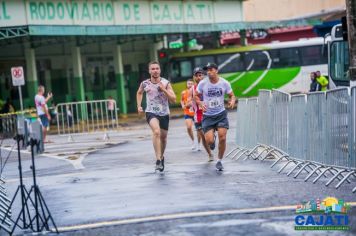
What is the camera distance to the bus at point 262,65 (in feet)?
133

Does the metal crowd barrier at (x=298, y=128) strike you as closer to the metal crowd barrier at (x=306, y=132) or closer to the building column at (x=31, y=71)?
the metal crowd barrier at (x=306, y=132)

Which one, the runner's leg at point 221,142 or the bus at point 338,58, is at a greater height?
the bus at point 338,58

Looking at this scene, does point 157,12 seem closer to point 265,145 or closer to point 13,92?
point 13,92

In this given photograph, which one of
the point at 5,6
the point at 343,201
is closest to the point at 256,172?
the point at 343,201

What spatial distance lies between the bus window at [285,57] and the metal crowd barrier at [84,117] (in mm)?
14913

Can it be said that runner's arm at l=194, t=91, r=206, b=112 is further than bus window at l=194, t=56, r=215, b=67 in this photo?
No

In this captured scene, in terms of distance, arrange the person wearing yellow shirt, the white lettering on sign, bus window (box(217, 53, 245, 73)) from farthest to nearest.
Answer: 1. bus window (box(217, 53, 245, 73))
2. the white lettering on sign
3. the person wearing yellow shirt

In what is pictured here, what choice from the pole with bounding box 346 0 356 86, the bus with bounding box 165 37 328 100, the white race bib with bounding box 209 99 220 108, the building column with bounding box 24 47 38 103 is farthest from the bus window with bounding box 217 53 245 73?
the white race bib with bounding box 209 99 220 108

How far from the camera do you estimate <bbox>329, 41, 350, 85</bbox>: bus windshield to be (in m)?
22.0

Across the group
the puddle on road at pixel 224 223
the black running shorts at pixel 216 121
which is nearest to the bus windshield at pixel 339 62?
the black running shorts at pixel 216 121

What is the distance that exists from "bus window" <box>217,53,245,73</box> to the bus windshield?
18185mm

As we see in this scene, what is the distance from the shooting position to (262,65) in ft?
135

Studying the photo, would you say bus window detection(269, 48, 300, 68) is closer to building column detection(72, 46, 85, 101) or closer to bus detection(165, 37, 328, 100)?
bus detection(165, 37, 328, 100)

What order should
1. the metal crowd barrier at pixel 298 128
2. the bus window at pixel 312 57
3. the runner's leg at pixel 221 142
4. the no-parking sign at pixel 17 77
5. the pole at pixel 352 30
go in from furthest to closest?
the bus window at pixel 312 57 < the no-parking sign at pixel 17 77 < the pole at pixel 352 30 < the runner's leg at pixel 221 142 < the metal crowd barrier at pixel 298 128
